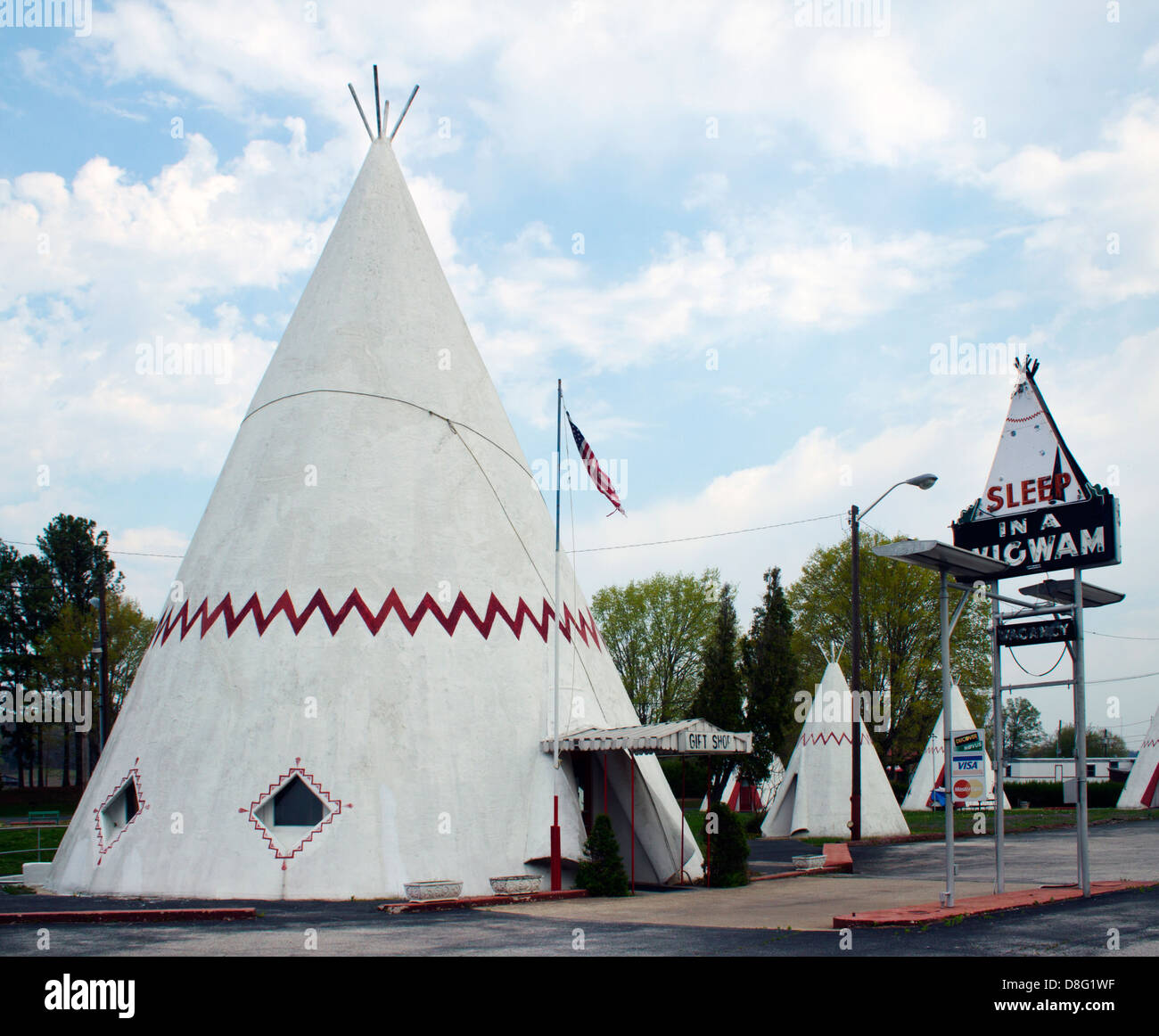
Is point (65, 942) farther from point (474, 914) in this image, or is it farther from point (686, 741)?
point (686, 741)

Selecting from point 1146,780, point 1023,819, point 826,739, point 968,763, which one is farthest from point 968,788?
point 1146,780

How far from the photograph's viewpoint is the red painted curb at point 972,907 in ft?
30.9

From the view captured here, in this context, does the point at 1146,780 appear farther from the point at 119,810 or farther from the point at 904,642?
the point at 119,810

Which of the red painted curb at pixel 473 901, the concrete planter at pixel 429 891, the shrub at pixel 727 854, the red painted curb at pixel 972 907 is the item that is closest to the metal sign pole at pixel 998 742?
the red painted curb at pixel 972 907

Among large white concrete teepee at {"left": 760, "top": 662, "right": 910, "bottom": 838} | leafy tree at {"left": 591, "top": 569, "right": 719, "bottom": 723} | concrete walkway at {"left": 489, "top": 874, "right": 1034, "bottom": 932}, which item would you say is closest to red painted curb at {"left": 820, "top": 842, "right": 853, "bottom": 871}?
concrete walkway at {"left": 489, "top": 874, "right": 1034, "bottom": 932}

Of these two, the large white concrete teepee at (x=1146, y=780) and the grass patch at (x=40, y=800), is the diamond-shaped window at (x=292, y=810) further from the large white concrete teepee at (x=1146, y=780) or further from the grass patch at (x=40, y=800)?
the grass patch at (x=40, y=800)

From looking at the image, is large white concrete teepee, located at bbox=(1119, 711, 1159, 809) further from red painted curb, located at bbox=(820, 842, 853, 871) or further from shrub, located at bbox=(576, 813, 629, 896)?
shrub, located at bbox=(576, 813, 629, 896)

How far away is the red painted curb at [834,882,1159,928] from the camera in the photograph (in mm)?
9422

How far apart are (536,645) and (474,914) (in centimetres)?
443

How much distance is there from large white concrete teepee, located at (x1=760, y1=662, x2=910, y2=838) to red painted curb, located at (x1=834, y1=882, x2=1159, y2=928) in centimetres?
1495

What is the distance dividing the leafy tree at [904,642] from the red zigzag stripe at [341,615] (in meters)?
30.0

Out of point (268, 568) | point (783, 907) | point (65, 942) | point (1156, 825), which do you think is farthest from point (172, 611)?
point (1156, 825)

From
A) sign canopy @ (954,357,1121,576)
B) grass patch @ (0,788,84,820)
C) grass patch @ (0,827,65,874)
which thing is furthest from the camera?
grass patch @ (0,788,84,820)

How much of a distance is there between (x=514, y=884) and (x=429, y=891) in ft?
4.57
